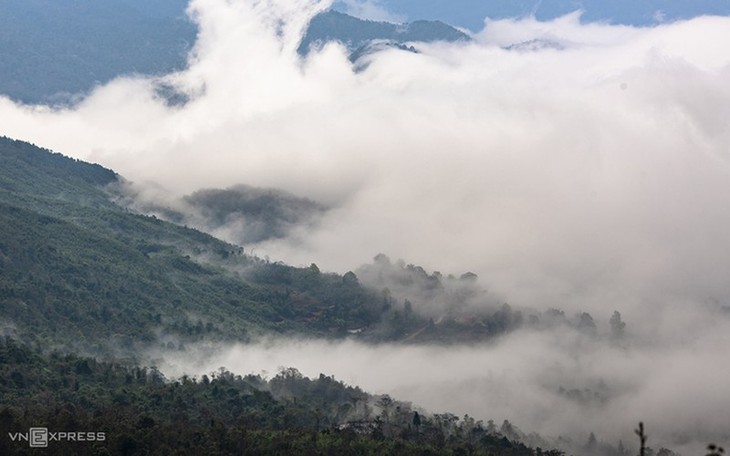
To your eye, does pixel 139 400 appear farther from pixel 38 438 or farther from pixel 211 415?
pixel 38 438

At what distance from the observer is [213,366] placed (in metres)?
194

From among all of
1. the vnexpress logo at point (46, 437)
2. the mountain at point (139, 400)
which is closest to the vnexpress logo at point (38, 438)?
the vnexpress logo at point (46, 437)

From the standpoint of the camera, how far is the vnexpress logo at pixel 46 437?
4409 inches

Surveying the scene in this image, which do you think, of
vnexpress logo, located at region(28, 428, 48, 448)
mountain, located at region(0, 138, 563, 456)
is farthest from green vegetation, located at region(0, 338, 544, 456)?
vnexpress logo, located at region(28, 428, 48, 448)

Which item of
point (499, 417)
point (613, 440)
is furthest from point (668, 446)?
point (499, 417)

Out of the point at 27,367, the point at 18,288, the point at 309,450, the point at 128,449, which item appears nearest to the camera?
the point at 128,449

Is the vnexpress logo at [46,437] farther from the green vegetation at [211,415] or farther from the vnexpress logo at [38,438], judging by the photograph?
the green vegetation at [211,415]

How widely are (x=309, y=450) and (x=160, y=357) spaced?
63.6 metres

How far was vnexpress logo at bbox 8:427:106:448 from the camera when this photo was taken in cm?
11200

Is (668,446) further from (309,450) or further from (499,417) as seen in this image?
(309,450)

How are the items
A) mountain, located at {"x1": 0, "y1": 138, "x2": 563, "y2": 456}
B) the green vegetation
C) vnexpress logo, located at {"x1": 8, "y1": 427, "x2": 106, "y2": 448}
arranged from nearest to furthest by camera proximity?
vnexpress logo, located at {"x1": 8, "y1": 427, "x2": 106, "y2": 448}, the green vegetation, mountain, located at {"x1": 0, "y1": 138, "x2": 563, "y2": 456}

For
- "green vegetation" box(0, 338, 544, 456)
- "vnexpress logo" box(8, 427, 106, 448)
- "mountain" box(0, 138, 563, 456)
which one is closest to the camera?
"vnexpress logo" box(8, 427, 106, 448)

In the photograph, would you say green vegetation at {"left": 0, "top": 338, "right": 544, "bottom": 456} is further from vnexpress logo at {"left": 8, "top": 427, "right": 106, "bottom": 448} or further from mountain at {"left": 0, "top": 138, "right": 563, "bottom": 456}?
vnexpress logo at {"left": 8, "top": 427, "right": 106, "bottom": 448}

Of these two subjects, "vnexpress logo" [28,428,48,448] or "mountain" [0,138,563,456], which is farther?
"mountain" [0,138,563,456]
